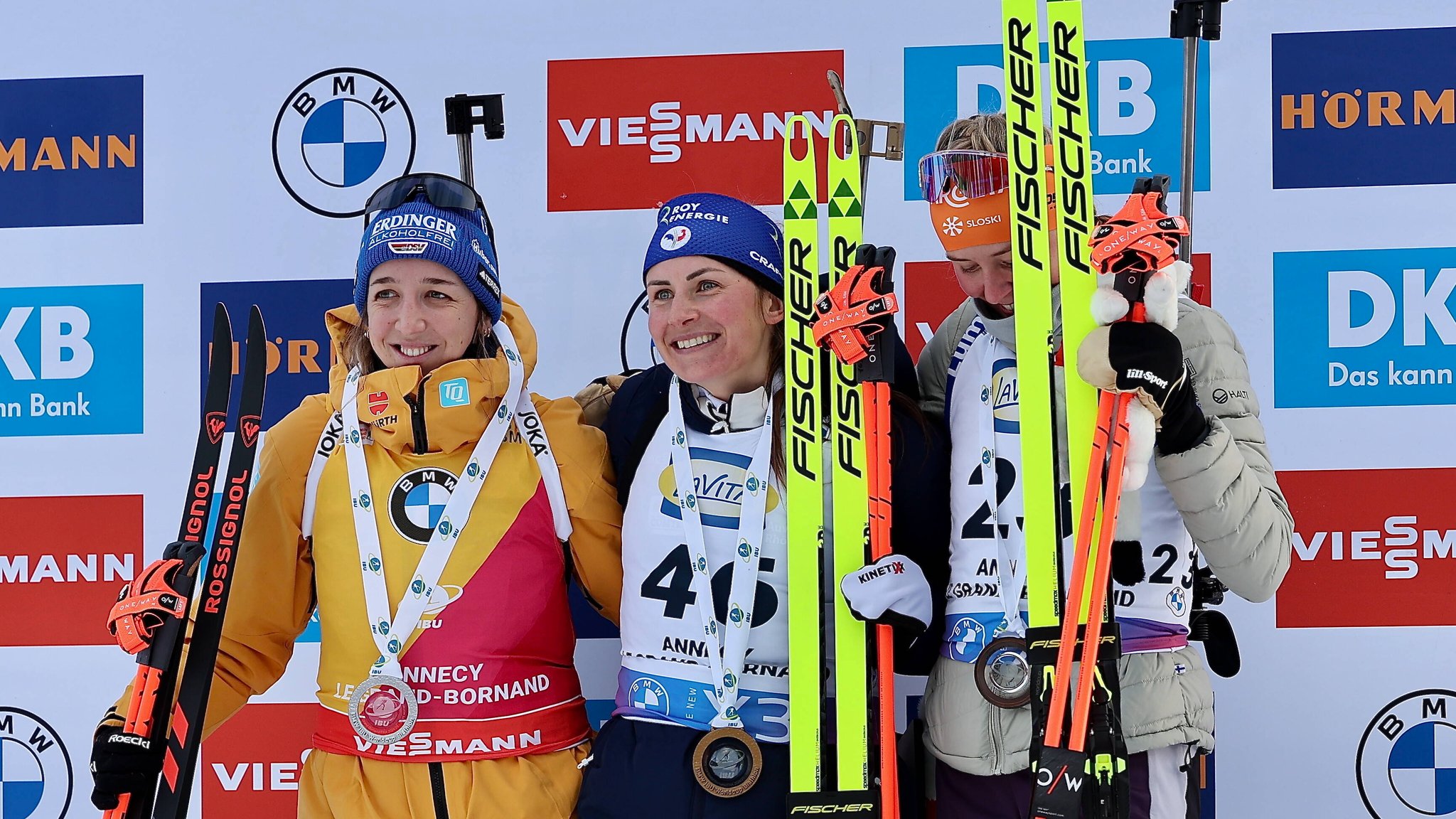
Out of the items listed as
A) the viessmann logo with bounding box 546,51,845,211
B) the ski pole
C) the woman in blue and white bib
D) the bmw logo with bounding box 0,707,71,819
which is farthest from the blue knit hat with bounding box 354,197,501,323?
the bmw logo with bounding box 0,707,71,819

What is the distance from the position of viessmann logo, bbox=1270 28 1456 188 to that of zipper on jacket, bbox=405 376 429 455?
1.97m

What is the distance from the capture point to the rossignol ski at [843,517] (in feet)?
6.76

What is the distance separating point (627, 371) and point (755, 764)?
1.20m

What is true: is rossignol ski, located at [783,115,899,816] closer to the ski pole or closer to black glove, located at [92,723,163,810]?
the ski pole

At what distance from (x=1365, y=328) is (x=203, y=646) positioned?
2505 millimetres

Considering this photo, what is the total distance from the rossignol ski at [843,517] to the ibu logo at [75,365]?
6.03ft

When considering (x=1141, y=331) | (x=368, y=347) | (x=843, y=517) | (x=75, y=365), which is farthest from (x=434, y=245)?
(x=75, y=365)

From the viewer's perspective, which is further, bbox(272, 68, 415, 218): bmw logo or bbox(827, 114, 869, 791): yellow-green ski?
A: bbox(272, 68, 415, 218): bmw logo

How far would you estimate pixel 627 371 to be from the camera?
300 cm

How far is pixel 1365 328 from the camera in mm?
2824

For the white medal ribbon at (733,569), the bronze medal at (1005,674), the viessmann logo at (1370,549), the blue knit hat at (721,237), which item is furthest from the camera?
the viessmann logo at (1370,549)

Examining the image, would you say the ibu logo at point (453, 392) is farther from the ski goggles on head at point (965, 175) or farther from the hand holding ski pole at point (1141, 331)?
the hand holding ski pole at point (1141, 331)

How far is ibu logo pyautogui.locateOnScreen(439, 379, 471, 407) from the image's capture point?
7.14 ft

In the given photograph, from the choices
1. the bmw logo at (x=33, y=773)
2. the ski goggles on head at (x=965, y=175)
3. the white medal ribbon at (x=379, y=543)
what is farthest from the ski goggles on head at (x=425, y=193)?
the bmw logo at (x=33, y=773)
